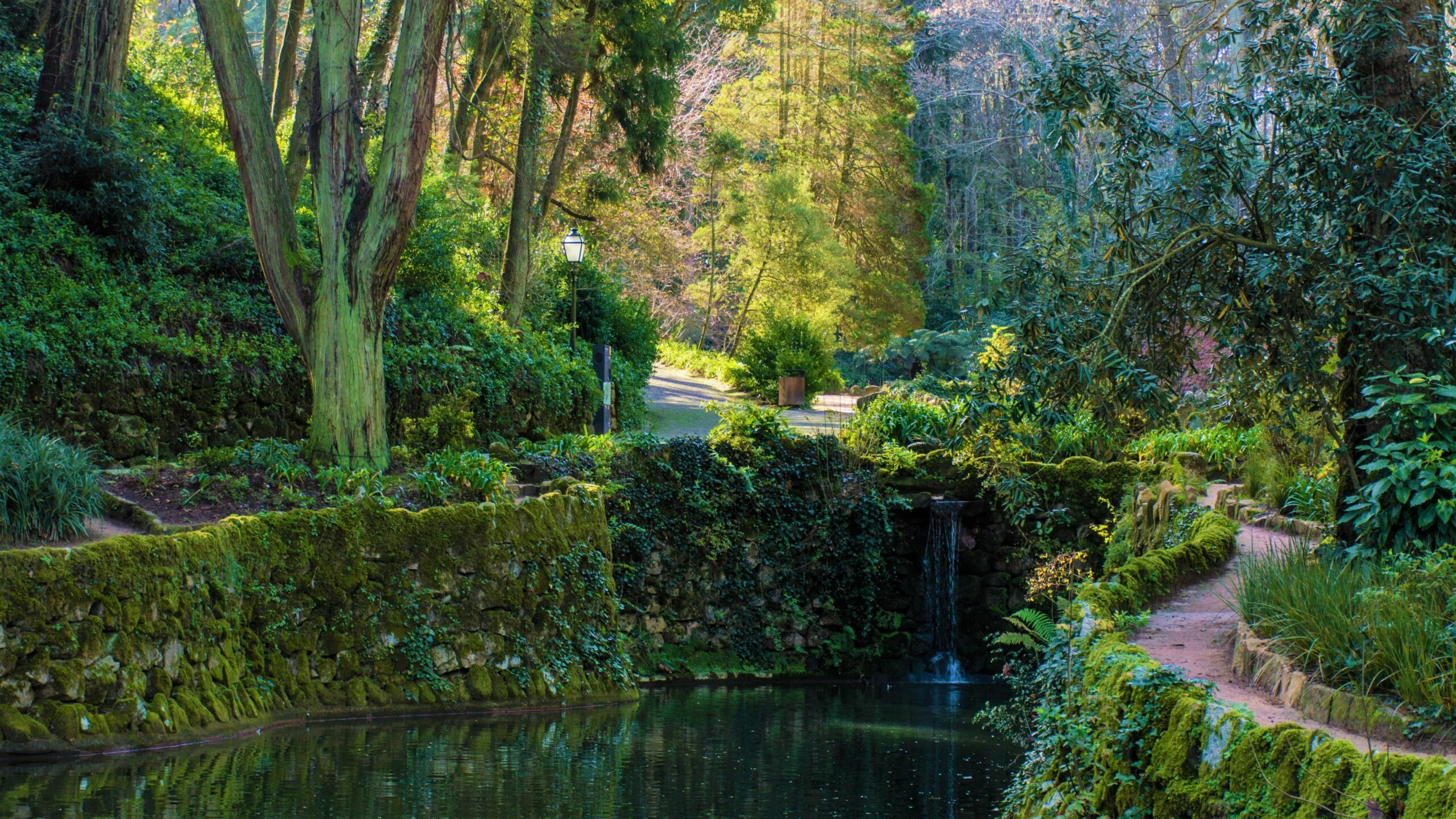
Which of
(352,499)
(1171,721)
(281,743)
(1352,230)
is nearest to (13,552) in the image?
(281,743)

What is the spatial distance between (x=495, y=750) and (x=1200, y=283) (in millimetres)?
5679

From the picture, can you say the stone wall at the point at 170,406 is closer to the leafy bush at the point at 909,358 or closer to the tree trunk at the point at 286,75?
the tree trunk at the point at 286,75

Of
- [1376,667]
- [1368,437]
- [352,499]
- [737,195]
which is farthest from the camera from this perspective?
[737,195]

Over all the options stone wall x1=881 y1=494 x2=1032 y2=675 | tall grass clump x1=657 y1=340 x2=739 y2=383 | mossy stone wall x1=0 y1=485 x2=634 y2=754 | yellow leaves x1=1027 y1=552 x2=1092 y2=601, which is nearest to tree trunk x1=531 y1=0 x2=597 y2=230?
stone wall x1=881 y1=494 x2=1032 y2=675

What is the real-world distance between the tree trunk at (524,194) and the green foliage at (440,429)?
382 cm

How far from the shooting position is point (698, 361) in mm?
32906

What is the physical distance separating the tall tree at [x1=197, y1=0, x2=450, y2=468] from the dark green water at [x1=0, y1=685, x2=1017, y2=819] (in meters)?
2.95

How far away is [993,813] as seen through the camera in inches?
306

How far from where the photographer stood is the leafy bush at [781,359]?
27.3 meters

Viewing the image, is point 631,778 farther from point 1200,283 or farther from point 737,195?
point 737,195

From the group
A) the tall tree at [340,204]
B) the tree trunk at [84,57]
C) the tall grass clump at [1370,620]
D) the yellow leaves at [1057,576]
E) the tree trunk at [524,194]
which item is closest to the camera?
the tall grass clump at [1370,620]

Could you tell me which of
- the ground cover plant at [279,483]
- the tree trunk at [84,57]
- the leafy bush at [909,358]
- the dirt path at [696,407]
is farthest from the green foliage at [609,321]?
the leafy bush at [909,358]

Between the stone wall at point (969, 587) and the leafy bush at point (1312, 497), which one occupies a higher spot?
the leafy bush at point (1312, 497)

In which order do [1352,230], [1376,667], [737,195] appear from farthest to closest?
1. [737,195]
2. [1352,230]
3. [1376,667]
